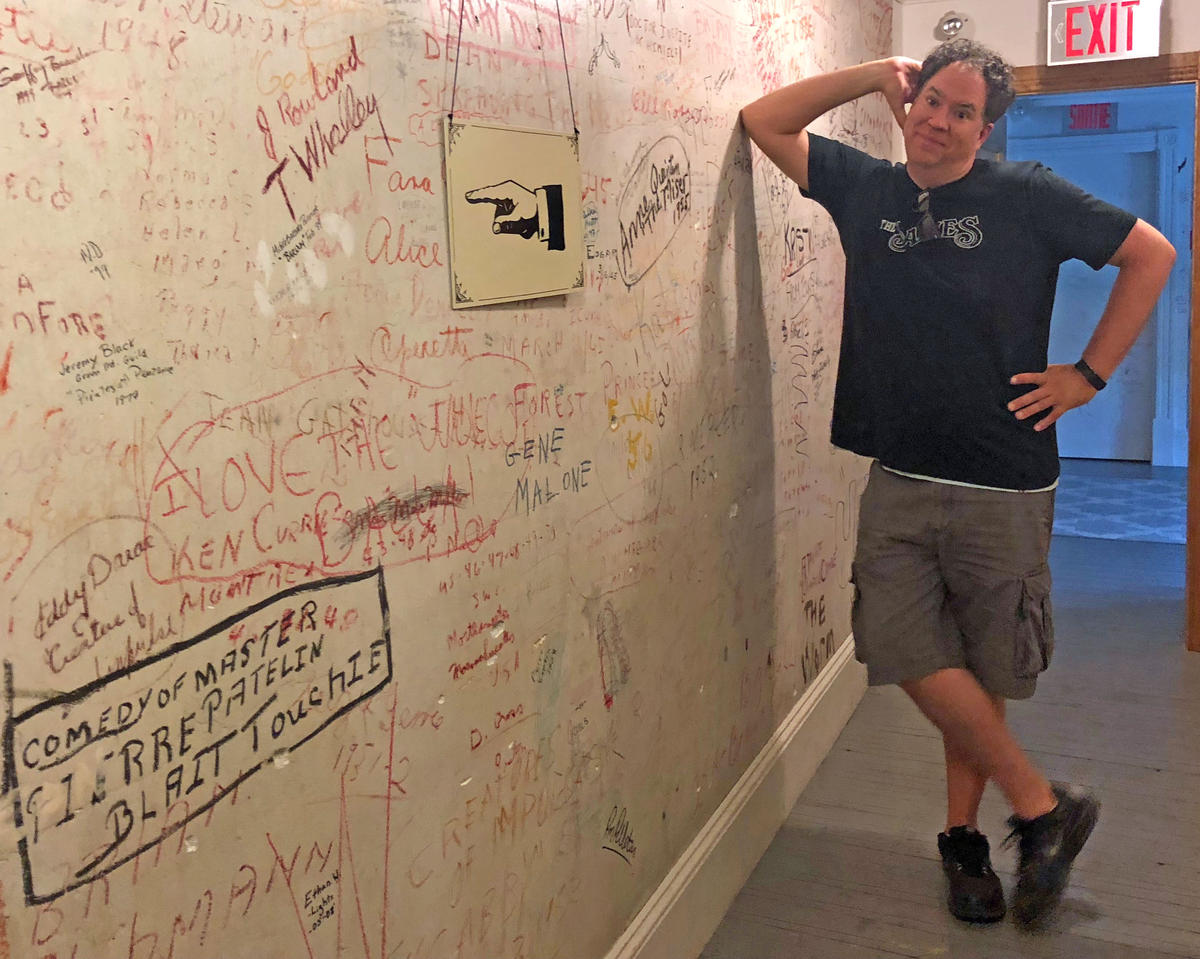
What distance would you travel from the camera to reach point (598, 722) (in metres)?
1.71

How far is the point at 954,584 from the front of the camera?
216 centimetres

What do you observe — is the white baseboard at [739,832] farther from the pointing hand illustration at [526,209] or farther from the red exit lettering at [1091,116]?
the red exit lettering at [1091,116]

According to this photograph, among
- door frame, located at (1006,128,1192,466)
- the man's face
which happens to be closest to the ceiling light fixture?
the man's face

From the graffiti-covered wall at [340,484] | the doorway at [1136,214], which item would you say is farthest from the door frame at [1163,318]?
the graffiti-covered wall at [340,484]

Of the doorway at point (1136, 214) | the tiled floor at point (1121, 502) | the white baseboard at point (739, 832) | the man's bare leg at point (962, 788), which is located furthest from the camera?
the doorway at point (1136, 214)

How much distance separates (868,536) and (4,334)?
1718 mm

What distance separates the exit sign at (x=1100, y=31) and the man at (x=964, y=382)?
4.83 feet

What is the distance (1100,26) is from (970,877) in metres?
2.44

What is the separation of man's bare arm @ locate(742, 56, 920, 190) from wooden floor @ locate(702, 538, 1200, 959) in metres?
1.42

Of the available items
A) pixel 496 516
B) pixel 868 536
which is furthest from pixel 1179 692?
pixel 496 516

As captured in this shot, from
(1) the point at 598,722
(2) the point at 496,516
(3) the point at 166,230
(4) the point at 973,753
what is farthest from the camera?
(4) the point at 973,753

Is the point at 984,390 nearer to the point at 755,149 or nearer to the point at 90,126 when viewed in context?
the point at 755,149

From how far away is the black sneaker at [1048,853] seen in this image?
6.93ft

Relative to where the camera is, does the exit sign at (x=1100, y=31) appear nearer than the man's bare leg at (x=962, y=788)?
No
